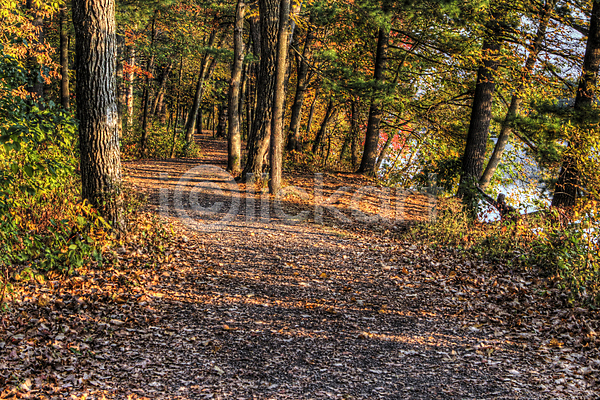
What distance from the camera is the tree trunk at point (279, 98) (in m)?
10.1

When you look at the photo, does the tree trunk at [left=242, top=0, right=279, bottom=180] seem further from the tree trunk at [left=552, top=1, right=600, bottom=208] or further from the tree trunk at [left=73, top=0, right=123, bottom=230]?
the tree trunk at [left=552, top=1, right=600, bottom=208]

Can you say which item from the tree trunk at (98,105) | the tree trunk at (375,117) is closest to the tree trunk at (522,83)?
the tree trunk at (375,117)

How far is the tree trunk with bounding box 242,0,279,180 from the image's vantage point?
37.8 ft

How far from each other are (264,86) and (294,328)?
27.4 ft

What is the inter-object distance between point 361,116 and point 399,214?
7.84 m

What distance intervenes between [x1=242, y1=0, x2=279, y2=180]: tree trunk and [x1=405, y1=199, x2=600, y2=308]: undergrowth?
16.7 feet

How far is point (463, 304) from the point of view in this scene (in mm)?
6340

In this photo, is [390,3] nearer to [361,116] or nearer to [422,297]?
[361,116]

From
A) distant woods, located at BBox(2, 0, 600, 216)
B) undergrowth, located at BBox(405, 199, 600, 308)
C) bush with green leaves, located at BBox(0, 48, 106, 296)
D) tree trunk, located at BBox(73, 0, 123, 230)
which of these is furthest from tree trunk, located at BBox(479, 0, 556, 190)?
bush with green leaves, located at BBox(0, 48, 106, 296)

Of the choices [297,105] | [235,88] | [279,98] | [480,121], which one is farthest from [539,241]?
[297,105]

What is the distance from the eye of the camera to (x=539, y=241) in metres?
7.83

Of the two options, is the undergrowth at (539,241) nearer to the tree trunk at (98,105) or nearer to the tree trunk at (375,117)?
the tree trunk at (375,117)

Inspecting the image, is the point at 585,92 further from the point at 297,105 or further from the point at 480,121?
the point at 297,105

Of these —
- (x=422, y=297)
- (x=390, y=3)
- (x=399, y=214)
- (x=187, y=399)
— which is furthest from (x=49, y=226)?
(x=390, y=3)
